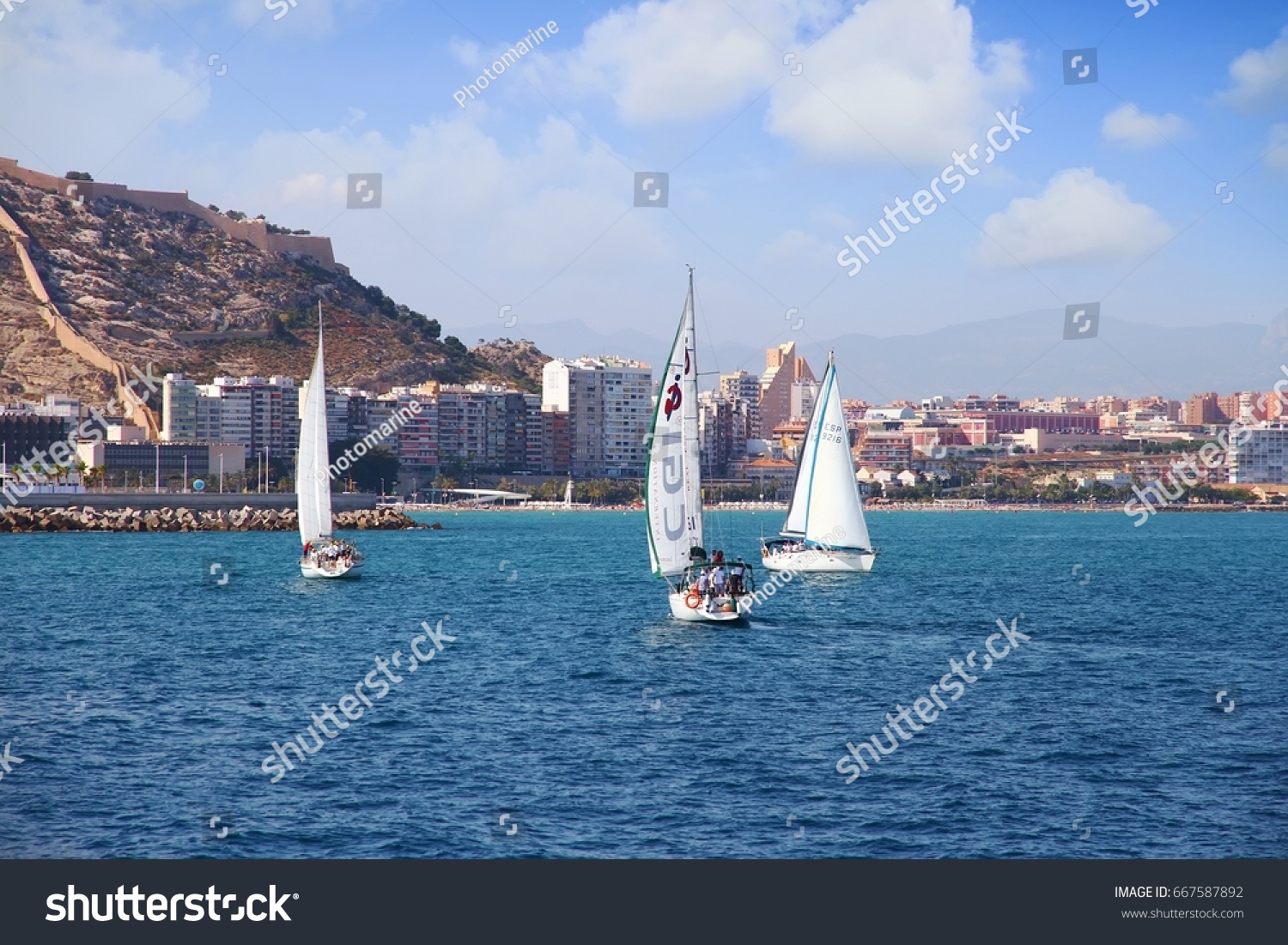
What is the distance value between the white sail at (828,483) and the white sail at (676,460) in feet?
73.7

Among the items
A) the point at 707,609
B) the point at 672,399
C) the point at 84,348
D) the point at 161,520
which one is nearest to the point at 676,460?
the point at 672,399

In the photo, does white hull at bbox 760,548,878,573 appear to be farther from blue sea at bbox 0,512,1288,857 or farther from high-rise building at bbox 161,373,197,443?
high-rise building at bbox 161,373,197,443

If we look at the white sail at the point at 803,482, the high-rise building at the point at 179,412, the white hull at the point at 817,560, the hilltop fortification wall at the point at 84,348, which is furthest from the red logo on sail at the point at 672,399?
the hilltop fortification wall at the point at 84,348

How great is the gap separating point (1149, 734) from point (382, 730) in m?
14.6

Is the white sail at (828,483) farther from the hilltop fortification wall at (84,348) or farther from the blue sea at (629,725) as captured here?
the hilltop fortification wall at (84,348)

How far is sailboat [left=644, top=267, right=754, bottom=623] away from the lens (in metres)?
37.5

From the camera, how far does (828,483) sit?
6134 centimetres

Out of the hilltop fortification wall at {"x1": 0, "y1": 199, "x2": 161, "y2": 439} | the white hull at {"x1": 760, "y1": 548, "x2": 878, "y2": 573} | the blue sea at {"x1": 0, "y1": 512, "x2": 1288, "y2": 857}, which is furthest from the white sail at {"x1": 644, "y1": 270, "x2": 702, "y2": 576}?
the hilltop fortification wall at {"x1": 0, "y1": 199, "x2": 161, "y2": 439}

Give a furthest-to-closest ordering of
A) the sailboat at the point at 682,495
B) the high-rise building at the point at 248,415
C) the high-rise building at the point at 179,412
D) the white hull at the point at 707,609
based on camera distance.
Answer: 1. the high-rise building at the point at 248,415
2. the high-rise building at the point at 179,412
3. the white hull at the point at 707,609
4. the sailboat at the point at 682,495

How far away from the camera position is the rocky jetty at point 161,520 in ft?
345

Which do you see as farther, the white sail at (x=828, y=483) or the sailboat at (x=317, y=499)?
the white sail at (x=828, y=483)

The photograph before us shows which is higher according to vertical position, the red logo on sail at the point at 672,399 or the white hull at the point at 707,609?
the red logo on sail at the point at 672,399

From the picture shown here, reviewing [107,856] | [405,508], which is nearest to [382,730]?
[107,856]

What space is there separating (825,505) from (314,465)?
22.3 metres
